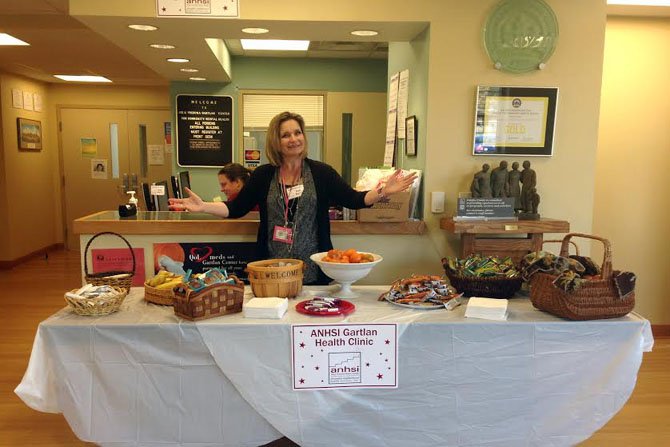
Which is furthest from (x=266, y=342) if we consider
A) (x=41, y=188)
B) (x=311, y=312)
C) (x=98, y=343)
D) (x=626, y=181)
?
(x=41, y=188)

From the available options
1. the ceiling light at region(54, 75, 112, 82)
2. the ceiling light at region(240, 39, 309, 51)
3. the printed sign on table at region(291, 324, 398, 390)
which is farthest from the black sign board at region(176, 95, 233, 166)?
the printed sign on table at region(291, 324, 398, 390)

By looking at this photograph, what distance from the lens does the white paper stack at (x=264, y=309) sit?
6.07ft

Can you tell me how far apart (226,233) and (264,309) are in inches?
42.7

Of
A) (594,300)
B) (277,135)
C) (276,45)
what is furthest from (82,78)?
(594,300)

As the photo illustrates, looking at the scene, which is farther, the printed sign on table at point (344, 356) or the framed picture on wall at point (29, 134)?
the framed picture on wall at point (29, 134)

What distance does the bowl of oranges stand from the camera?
2031 mm

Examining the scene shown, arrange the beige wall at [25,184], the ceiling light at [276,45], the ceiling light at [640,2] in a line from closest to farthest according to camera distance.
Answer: the ceiling light at [640,2] → the ceiling light at [276,45] → the beige wall at [25,184]

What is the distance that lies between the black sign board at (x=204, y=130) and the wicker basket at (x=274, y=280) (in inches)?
137

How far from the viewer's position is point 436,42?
9.25 feet

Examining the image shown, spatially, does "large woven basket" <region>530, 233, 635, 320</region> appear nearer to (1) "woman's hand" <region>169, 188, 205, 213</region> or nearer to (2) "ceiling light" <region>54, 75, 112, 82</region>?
(1) "woman's hand" <region>169, 188, 205, 213</region>

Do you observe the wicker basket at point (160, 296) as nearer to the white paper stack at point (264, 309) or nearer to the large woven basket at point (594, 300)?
the white paper stack at point (264, 309)

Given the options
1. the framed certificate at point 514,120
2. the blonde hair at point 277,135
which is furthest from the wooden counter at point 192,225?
the framed certificate at point 514,120

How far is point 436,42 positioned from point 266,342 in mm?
1902

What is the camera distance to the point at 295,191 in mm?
2490
